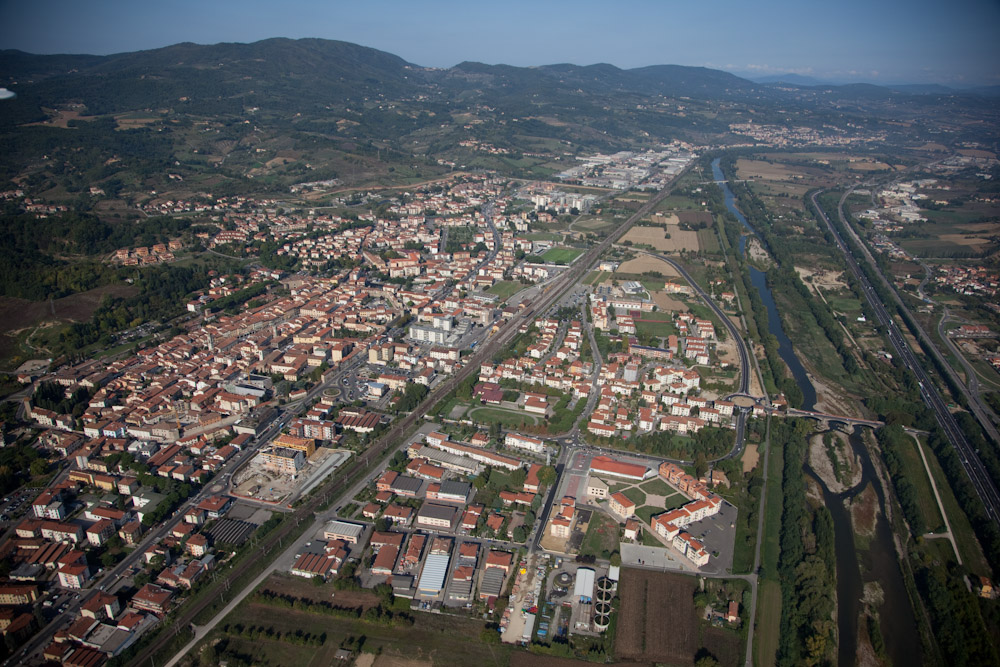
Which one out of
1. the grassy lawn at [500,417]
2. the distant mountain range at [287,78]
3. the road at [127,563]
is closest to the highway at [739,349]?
the grassy lawn at [500,417]

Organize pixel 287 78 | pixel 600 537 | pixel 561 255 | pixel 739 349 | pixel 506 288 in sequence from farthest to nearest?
pixel 287 78
pixel 561 255
pixel 506 288
pixel 739 349
pixel 600 537

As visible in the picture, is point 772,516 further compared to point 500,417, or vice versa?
point 500,417

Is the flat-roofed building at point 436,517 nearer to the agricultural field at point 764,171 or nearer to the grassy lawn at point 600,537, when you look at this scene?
the grassy lawn at point 600,537

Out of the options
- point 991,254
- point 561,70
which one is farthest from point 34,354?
point 561,70

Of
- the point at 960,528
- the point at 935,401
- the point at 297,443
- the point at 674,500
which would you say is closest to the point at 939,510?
the point at 960,528

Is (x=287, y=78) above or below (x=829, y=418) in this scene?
above

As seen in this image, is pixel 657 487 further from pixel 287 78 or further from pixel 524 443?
pixel 287 78
